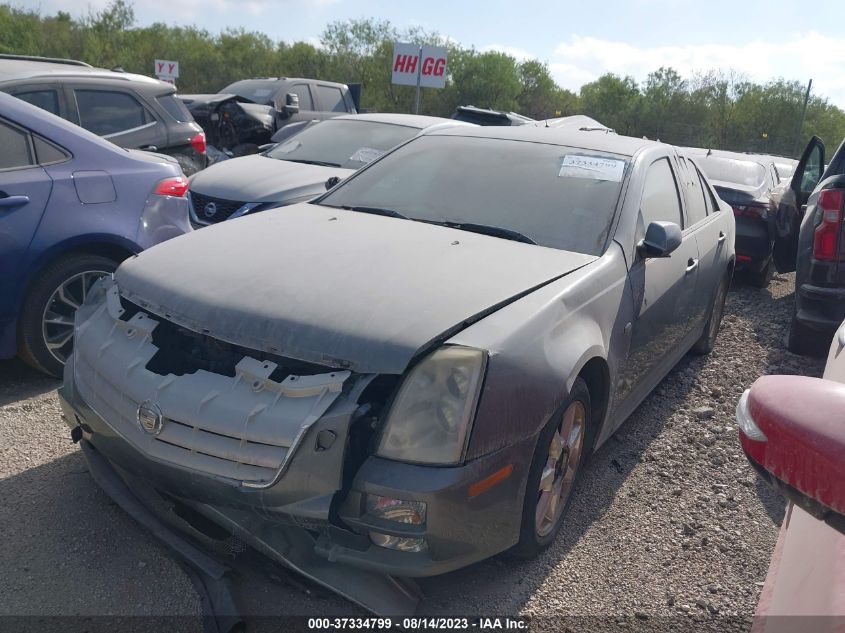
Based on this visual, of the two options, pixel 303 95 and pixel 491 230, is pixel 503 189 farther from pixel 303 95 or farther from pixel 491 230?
pixel 303 95

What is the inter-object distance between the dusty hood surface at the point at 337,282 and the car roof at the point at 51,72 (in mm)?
4206

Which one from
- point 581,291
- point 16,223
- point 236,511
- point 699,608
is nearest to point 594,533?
point 699,608

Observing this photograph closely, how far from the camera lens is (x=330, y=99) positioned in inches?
580

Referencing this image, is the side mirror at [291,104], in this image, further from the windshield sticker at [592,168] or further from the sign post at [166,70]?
the windshield sticker at [592,168]

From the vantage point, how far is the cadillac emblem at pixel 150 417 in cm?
245

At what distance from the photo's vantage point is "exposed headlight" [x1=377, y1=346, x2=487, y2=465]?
2340 millimetres

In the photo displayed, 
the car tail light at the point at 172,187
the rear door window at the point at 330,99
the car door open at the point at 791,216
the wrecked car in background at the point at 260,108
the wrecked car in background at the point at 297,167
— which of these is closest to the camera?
the car tail light at the point at 172,187

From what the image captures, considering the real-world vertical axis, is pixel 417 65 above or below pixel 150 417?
above

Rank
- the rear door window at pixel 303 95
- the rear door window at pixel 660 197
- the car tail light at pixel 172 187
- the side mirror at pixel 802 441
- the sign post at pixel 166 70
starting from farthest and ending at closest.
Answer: the sign post at pixel 166 70 < the rear door window at pixel 303 95 < the car tail light at pixel 172 187 < the rear door window at pixel 660 197 < the side mirror at pixel 802 441

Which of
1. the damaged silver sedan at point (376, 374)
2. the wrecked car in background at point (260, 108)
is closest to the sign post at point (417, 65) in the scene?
the wrecked car in background at point (260, 108)

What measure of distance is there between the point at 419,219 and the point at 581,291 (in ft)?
3.32

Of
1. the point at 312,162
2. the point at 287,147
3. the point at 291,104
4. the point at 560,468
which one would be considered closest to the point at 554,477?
the point at 560,468

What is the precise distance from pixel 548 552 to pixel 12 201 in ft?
10.5

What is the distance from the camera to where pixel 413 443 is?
92.5 inches
